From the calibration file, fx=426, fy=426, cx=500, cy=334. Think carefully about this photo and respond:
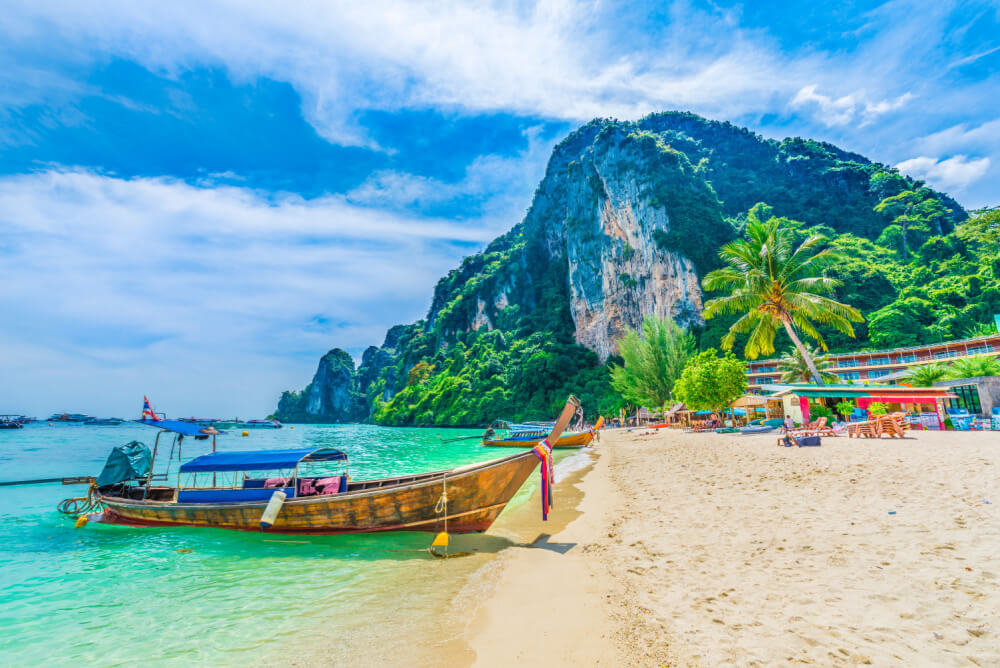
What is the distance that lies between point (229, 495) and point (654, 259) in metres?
55.4

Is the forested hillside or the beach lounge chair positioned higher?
the forested hillside

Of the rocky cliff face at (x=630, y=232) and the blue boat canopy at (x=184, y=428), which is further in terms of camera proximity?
the rocky cliff face at (x=630, y=232)

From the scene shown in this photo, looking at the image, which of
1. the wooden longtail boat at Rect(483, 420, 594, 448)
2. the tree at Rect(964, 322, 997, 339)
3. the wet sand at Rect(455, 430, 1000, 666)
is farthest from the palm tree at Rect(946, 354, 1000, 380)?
the tree at Rect(964, 322, 997, 339)

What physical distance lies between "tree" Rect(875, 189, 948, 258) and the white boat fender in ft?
235

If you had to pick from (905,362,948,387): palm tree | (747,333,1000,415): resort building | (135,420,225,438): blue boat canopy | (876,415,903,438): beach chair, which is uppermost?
(747,333,1000,415): resort building

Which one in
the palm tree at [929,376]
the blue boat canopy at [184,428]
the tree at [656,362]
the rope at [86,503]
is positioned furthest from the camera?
the tree at [656,362]

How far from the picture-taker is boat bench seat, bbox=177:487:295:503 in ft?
31.0

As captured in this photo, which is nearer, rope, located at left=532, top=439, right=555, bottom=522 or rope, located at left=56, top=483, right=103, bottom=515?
rope, located at left=532, top=439, right=555, bottom=522

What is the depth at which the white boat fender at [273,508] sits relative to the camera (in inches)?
339

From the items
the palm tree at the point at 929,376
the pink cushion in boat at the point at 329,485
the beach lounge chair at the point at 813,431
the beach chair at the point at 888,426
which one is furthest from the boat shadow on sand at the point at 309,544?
the palm tree at the point at 929,376

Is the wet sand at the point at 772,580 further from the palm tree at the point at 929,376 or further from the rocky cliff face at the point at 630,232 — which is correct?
the rocky cliff face at the point at 630,232

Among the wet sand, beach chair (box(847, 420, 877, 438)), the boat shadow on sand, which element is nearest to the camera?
the wet sand

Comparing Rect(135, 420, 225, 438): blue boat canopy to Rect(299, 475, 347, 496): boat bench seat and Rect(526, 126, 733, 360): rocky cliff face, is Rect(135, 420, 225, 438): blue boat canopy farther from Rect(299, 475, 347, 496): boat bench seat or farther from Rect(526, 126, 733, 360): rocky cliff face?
Rect(526, 126, 733, 360): rocky cliff face

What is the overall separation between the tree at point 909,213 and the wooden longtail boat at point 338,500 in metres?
68.6
